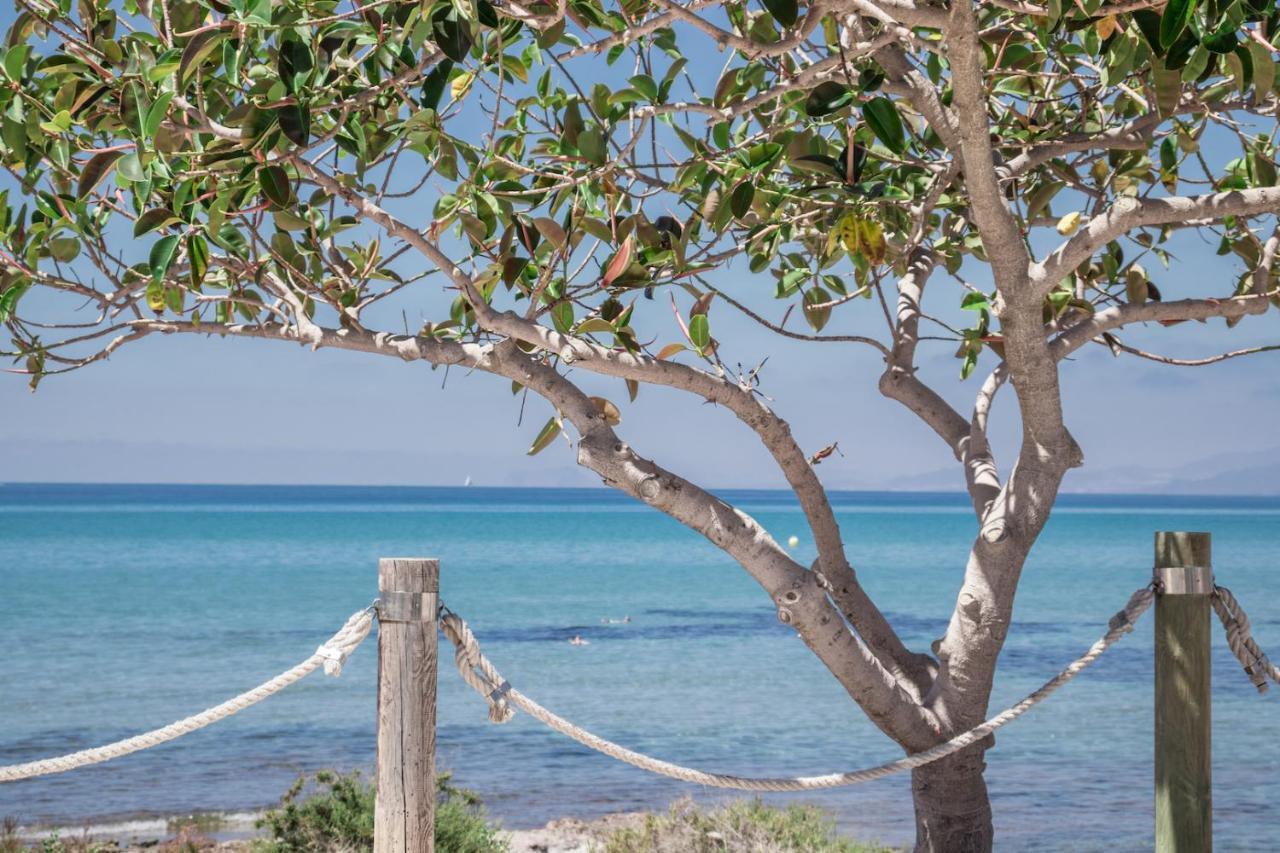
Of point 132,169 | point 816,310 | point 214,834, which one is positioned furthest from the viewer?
point 214,834

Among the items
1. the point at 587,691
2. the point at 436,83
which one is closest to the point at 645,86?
the point at 436,83

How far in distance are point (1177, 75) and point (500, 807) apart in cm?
777

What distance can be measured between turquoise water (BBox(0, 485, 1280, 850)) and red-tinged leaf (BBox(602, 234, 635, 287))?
617 centimetres

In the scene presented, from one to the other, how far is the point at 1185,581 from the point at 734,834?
3.08 metres

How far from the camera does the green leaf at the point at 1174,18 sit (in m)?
2.30

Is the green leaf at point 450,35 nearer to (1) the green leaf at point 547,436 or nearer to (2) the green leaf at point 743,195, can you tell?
(2) the green leaf at point 743,195

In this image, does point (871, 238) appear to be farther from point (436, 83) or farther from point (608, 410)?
point (436, 83)

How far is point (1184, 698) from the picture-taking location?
12.3 ft

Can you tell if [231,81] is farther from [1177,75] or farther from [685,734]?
[685,734]

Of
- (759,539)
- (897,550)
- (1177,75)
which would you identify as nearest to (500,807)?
(759,539)

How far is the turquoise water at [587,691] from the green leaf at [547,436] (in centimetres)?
545

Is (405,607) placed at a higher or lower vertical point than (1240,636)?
higher

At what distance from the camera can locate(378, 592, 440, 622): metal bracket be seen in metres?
2.98

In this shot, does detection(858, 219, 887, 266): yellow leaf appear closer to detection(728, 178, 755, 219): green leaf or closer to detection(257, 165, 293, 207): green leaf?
detection(728, 178, 755, 219): green leaf
